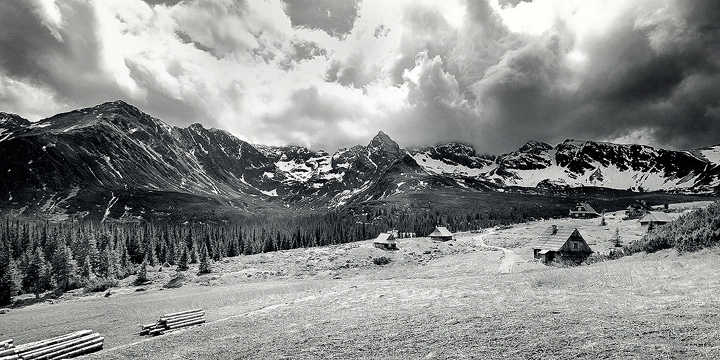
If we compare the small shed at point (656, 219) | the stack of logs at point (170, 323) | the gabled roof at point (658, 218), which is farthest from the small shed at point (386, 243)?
the stack of logs at point (170, 323)

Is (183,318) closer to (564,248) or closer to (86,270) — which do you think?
(564,248)

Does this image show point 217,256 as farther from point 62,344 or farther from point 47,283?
point 62,344

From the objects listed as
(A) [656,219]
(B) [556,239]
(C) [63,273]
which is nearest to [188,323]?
(B) [556,239]

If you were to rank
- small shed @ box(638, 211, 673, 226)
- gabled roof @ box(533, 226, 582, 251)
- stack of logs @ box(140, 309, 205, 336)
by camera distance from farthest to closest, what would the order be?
small shed @ box(638, 211, 673, 226), gabled roof @ box(533, 226, 582, 251), stack of logs @ box(140, 309, 205, 336)

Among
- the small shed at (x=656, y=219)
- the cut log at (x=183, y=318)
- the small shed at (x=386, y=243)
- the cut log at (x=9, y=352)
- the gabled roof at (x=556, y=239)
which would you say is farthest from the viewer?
the small shed at (x=386, y=243)

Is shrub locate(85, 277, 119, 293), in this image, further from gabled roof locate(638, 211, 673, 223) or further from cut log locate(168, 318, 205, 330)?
gabled roof locate(638, 211, 673, 223)

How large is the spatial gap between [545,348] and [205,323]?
2540cm

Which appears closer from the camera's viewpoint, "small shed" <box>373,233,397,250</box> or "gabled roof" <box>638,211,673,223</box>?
"gabled roof" <box>638,211,673,223</box>

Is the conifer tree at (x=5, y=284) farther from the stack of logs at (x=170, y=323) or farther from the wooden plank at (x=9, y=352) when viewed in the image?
the wooden plank at (x=9, y=352)

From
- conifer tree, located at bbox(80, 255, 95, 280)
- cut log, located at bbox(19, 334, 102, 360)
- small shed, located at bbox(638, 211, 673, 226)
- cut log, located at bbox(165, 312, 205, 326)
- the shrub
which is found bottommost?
the shrub

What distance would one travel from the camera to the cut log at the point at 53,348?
20547 mm

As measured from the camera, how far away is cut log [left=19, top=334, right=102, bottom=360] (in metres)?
20.5

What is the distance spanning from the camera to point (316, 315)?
27000 millimetres

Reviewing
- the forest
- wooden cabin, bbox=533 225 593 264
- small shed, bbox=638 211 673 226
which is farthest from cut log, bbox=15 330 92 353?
small shed, bbox=638 211 673 226
